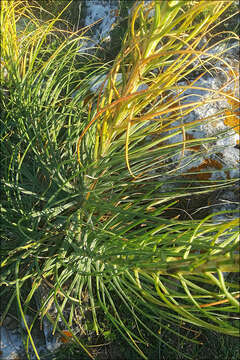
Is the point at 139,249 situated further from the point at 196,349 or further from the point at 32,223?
the point at 196,349

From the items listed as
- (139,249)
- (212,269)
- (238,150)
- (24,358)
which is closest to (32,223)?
(139,249)

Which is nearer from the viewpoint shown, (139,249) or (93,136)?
(139,249)

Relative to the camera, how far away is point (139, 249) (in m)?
0.81

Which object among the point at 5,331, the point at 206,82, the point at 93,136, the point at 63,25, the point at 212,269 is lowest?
the point at 5,331

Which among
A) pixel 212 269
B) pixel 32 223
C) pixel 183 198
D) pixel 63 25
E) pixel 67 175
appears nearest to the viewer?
pixel 212 269

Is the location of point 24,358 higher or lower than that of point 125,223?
lower

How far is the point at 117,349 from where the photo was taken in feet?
4.25

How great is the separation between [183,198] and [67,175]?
1.68ft

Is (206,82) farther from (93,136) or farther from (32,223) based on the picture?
(32,223)

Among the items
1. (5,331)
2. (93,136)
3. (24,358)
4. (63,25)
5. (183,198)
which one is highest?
(63,25)

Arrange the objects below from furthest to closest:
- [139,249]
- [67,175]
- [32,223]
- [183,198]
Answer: [183,198]
[67,175]
[32,223]
[139,249]

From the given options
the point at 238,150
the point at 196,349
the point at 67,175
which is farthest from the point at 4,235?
the point at 238,150

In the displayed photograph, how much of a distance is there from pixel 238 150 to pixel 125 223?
0.62 meters

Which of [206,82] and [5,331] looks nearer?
[5,331]
